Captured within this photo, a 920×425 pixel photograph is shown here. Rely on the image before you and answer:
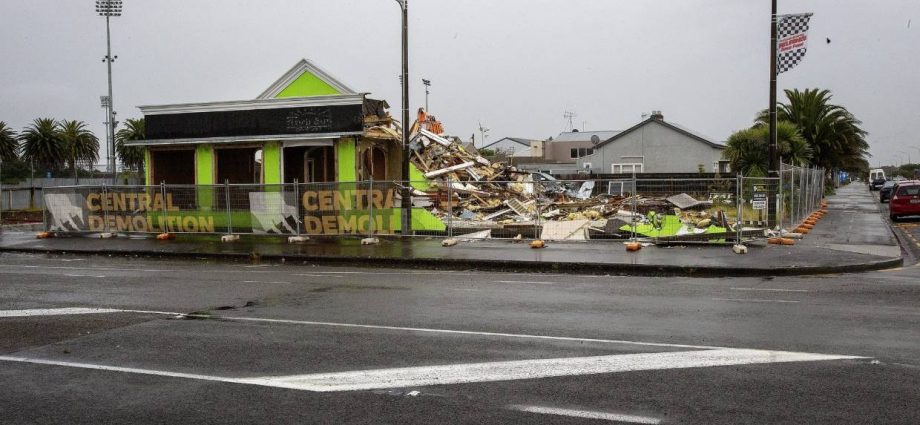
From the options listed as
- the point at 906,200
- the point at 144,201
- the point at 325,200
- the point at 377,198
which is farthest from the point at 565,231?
the point at 906,200

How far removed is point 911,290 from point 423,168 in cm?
1851

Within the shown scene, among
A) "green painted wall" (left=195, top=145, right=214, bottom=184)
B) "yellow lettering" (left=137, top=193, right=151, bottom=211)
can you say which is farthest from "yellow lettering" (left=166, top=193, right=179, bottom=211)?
"green painted wall" (left=195, top=145, right=214, bottom=184)

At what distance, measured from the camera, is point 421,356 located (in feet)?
23.4

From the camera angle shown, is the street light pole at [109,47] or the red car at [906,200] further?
the street light pole at [109,47]

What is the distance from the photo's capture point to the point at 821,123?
180 ft

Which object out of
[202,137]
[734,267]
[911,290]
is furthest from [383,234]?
[911,290]

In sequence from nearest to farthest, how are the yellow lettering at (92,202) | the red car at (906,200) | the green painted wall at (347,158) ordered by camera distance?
the green painted wall at (347,158) < the yellow lettering at (92,202) < the red car at (906,200)

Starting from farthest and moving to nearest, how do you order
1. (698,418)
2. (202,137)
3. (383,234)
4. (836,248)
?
(202,137)
(383,234)
(836,248)
(698,418)

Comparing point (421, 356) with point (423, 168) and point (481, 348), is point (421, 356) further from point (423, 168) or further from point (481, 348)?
point (423, 168)

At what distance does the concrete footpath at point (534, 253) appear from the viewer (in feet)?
48.2

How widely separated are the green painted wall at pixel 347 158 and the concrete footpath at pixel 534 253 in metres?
2.44

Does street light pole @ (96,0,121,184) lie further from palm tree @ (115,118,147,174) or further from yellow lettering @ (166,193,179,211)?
yellow lettering @ (166,193,179,211)

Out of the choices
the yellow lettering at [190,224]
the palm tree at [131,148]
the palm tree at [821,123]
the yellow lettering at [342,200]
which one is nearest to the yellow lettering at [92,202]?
the yellow lettering at [190,224]

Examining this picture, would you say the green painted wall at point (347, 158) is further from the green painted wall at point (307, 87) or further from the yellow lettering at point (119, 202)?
the yellow lettering at point (119, 202)
